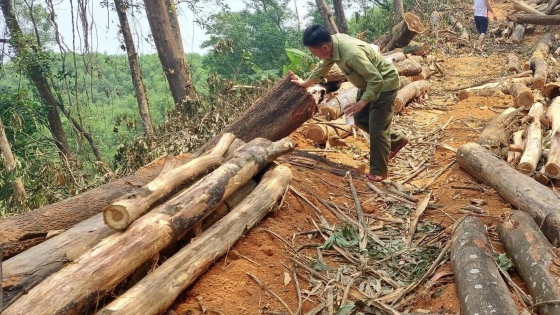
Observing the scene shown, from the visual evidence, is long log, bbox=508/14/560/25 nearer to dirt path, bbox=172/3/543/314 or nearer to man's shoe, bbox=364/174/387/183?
dirt path, bbox=172/3/543/314

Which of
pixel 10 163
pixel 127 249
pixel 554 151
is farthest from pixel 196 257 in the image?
pixel 10 163

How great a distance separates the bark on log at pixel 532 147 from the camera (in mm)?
4539

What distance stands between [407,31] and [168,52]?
5.55 metres

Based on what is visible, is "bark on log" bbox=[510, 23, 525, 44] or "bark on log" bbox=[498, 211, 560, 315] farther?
"bark on log" bbox=[510, 23, 525, 44]

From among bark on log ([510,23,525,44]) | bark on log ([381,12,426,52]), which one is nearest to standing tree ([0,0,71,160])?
bark on log ([381,12,426,52])

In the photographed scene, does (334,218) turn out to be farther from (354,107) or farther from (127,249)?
(127,249)

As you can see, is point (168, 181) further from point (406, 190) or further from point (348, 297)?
point (406, 190)

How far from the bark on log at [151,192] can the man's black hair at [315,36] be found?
51.7 inches

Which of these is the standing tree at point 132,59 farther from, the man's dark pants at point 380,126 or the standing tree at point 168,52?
the man's dark pants at point 380,126

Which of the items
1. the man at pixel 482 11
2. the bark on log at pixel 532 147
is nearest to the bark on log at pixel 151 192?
the bark on log at pixel 532 147

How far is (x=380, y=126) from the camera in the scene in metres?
4.91

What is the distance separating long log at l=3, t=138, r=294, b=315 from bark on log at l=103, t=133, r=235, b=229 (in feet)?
0.24

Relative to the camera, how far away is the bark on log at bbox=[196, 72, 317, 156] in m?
5.13

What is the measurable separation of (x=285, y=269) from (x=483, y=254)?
1333 mm
